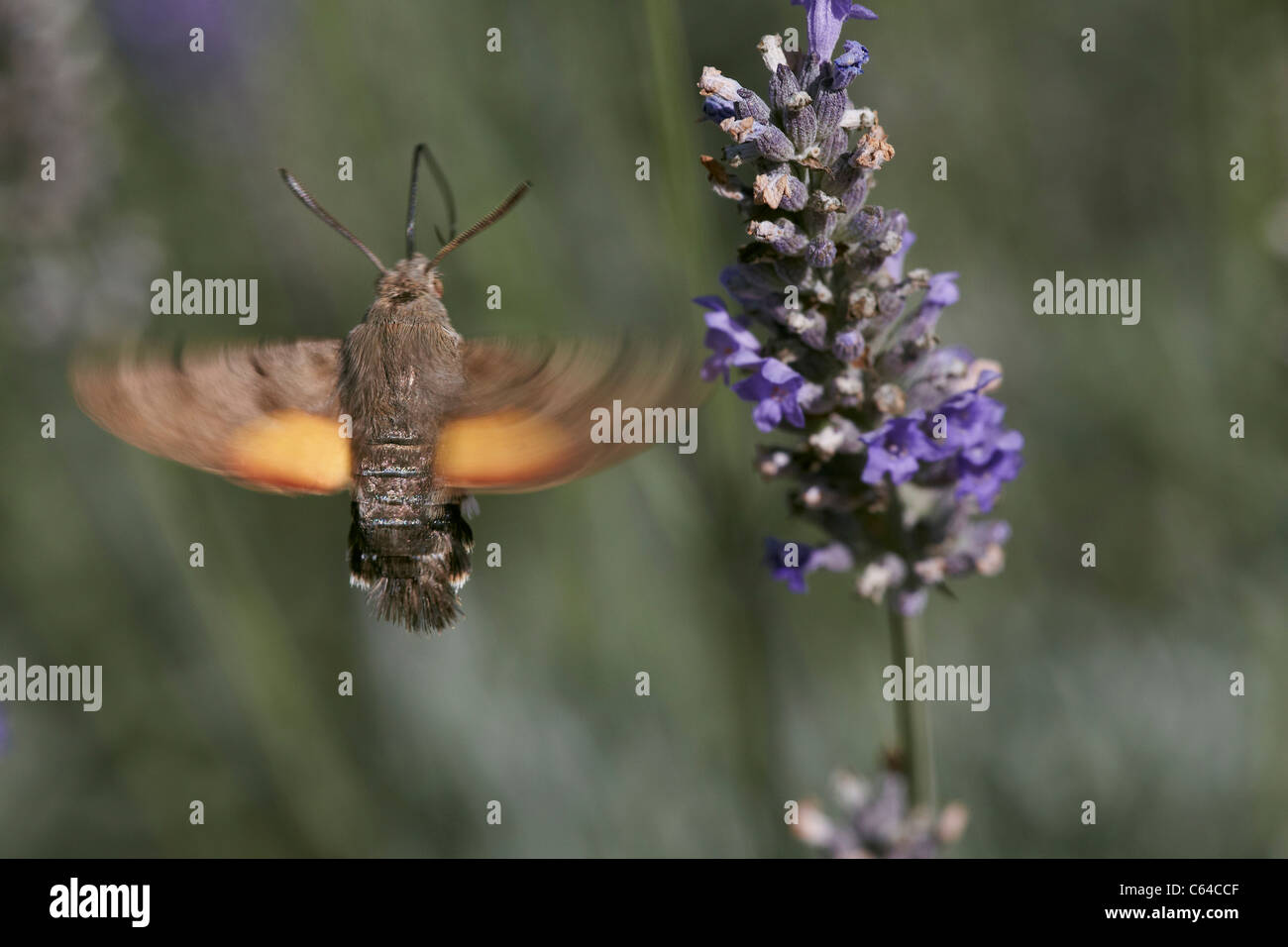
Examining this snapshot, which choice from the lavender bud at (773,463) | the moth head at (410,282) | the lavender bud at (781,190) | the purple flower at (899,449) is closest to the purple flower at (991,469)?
the purple flower at (899,449)

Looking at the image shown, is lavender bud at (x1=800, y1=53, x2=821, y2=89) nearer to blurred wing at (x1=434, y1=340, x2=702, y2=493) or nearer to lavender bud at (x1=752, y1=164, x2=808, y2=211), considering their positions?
lavender bud at (x1=752, y1=164, x2=808, y2=211)

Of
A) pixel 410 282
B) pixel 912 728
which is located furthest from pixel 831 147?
pixel 912 728

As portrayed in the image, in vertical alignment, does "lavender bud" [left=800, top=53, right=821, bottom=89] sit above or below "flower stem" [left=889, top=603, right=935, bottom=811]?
above

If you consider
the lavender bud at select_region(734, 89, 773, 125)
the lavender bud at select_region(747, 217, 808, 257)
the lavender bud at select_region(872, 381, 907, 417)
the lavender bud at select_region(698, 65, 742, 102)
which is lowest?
the lavender bud at select_region(872, 381, 907, 417)

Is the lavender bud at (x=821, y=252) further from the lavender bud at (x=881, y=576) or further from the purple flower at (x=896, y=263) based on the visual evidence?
the lavender bud at (x=881, y=576)

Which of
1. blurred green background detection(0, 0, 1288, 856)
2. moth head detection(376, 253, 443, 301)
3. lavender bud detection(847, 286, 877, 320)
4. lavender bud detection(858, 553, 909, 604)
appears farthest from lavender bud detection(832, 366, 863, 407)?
moth head detection(376, 253, 443, 301)

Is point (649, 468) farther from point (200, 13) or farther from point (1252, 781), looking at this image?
point (200, 13)

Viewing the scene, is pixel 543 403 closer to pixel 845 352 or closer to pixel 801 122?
pixel 845 352
